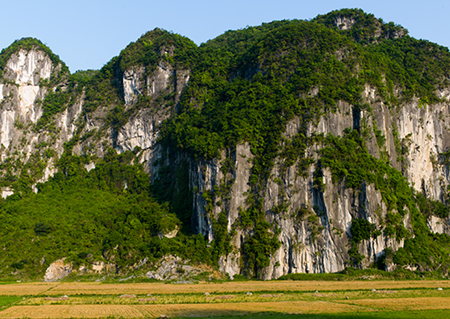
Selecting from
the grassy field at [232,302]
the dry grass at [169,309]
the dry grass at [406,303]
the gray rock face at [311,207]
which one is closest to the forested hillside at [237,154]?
the gray rock face at [311,207]

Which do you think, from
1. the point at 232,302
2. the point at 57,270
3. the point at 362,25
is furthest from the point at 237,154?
the point at 362,25

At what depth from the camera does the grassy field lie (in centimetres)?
3519

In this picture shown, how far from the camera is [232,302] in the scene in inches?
1630

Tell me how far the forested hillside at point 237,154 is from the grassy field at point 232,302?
54.5 feet

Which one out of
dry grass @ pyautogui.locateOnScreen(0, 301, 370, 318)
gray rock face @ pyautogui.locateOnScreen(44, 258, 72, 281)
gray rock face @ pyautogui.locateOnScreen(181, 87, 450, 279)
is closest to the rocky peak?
gray rock face @ pyautogui.locateOnScreen(181, 87, 450, 279)

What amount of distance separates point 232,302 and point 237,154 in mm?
37096

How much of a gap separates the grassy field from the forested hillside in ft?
54.5

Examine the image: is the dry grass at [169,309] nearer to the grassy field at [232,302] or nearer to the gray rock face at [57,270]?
the grassy field at [232,302]

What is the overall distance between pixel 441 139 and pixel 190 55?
58257 mm

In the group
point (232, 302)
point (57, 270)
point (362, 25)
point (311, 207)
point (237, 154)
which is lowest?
point (232, 302)

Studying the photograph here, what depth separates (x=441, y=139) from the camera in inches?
3585

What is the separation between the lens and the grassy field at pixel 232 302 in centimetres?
3519

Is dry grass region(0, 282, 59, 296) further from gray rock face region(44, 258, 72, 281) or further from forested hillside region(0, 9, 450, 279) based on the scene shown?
forested hillside region(0, 9, 450, 279)

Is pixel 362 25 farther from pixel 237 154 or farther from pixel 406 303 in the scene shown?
pixel 406 303
